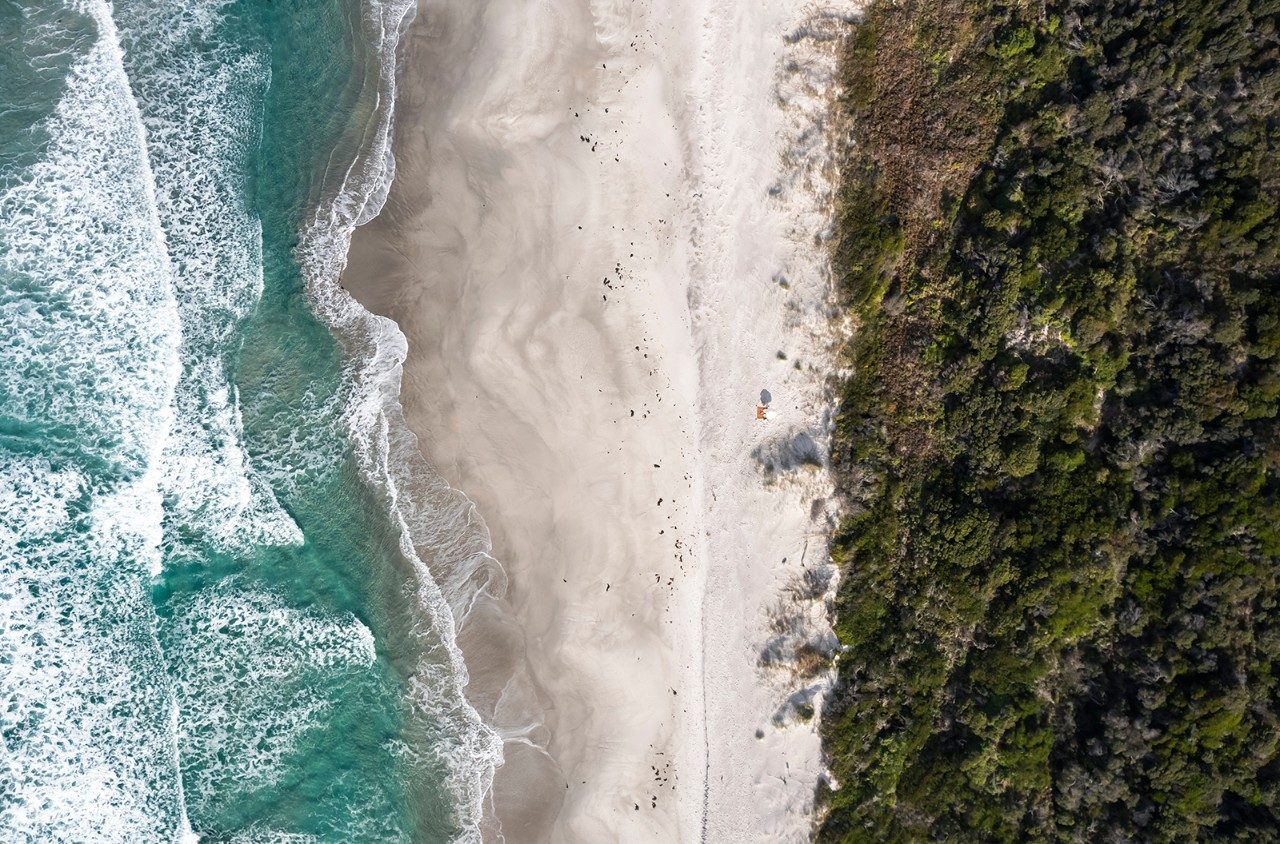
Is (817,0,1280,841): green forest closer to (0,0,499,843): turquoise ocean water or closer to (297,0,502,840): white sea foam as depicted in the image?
(297,0,502,840): white sea foam

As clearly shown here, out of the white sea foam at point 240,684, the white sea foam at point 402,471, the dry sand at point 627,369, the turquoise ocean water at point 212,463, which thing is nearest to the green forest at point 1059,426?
the dry sand at point 627,369

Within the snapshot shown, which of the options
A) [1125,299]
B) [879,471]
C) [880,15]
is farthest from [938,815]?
[880,15]

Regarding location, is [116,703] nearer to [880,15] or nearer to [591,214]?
[591,214]

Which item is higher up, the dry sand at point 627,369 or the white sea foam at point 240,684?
the dry sand at point 627,369

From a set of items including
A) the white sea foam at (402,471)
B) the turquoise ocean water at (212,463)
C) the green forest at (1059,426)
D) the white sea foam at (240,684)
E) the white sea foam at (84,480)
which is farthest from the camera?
the white sea foam at (402,471)

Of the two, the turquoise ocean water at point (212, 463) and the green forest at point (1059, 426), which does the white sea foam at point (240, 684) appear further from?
the green forest at point (1059, 426)

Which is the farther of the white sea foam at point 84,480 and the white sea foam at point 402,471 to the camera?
the white sea foam at point 402,471

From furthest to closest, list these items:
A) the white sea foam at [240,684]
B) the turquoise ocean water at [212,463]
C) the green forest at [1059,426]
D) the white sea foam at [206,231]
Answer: the white sea foam at [206,231] < the white sea foam at [240,684] < the turquoise ocean water at [212,463] < the green forest at [1059,426]
